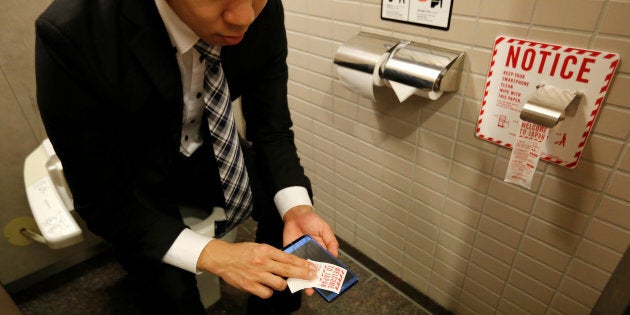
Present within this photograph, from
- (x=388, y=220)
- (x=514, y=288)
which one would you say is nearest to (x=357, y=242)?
(x=388, y=220)

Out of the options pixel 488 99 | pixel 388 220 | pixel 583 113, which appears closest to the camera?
pixel 583 113

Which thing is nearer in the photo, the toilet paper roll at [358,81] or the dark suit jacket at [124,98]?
the dark suit jacket at [124,98]

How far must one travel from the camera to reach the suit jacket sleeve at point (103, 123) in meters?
0.60

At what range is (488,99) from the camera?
847mm

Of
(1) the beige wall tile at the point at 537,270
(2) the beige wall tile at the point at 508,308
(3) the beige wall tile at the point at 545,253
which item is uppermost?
(3) the beige wall tile at the point at 545,253

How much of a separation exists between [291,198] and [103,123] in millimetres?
440

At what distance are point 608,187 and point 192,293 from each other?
3.06 ft

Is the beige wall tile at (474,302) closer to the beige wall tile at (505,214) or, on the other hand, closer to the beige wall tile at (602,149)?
the beige wall tile at (505,214)

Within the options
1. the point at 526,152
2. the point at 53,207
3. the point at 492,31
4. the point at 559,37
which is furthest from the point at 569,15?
the point at 53,207

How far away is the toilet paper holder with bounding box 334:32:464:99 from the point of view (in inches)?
32.7

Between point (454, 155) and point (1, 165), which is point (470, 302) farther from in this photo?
point (1, 165)

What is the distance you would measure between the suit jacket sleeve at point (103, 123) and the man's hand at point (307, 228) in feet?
0.81

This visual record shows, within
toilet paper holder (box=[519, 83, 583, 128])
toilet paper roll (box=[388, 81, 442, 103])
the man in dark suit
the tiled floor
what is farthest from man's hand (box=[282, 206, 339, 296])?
the tiled floor

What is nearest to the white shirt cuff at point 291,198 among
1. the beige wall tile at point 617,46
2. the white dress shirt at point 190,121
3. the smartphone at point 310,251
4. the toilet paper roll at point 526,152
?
the white dress shirt at point 190,121
